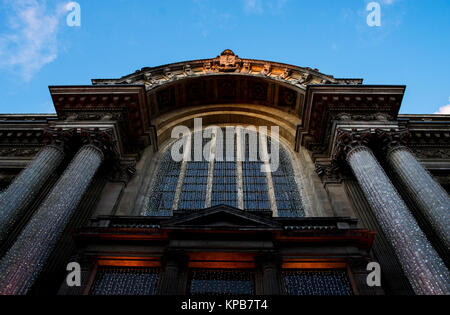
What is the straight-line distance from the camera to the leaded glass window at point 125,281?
28.2 feet

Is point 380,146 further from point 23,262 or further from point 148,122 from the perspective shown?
point 23,262

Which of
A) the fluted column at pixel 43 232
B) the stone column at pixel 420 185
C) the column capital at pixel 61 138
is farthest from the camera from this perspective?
the column capital at pixel 61 138

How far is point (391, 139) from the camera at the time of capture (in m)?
11.9

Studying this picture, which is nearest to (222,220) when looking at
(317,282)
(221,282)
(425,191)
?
(221,282)

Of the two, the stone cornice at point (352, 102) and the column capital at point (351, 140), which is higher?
the stone cornice at point (352, 102)

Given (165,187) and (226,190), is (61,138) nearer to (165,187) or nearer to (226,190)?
(165,187)

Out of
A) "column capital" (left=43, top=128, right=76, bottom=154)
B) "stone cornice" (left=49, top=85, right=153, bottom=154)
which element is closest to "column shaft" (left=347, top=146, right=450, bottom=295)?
"stone cornice" (left=49, top=85, right=153, bottom=154)

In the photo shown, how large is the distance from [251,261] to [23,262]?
565cm

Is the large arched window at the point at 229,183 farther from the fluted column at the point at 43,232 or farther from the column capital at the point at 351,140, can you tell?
the fluted column at the point at 43,232

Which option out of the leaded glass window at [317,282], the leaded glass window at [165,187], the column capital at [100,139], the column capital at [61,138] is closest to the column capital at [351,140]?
the leaded glass window at [317,282]

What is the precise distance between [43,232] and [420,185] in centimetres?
1069

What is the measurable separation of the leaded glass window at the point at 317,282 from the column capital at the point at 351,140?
4.51 m

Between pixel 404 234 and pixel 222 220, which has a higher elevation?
pixel 222 220
